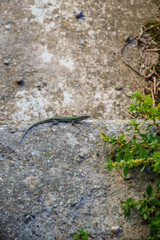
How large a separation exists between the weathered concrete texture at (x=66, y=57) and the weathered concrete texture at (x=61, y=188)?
4.32ft

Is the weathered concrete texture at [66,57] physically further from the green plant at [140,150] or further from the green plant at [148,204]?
the green plant at [148,204]

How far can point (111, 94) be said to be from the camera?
4578 millimetres

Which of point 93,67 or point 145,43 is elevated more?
point 145,43

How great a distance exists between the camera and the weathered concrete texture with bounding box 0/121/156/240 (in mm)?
2338

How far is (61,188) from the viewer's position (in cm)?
259

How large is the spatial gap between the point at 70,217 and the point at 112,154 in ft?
2.74

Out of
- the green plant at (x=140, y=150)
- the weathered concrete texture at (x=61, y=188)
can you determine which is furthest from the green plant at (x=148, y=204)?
the green plant at (x=140, y=150)

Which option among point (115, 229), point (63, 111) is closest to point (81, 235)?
point (115, 229)

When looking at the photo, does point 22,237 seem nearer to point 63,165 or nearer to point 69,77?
point 63,165

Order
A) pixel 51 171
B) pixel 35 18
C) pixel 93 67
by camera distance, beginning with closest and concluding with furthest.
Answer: pixel 51 171 → pixel 93 67 → pixel 35 18

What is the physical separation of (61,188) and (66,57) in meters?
3.10

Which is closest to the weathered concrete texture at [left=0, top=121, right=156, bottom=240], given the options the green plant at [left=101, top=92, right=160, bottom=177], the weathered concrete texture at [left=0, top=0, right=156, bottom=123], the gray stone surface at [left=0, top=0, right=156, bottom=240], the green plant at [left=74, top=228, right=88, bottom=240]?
the gray stone surface at [left=0, top=0, right=156, bottom=240]

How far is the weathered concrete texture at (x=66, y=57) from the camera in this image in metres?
4.40

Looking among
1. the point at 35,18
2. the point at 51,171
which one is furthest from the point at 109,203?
the point at 35,18
